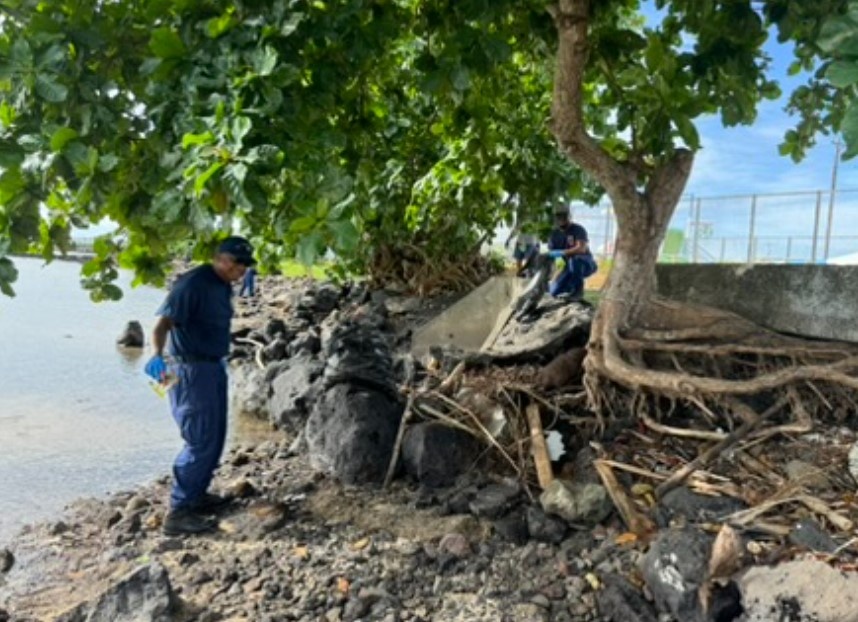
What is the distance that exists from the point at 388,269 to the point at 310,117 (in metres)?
7.18

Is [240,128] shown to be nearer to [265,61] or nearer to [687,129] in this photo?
[265,61]

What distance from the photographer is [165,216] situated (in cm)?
253

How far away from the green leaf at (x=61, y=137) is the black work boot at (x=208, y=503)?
7.33 feet

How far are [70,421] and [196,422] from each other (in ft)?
11.5

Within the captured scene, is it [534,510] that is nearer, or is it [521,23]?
[534,510]

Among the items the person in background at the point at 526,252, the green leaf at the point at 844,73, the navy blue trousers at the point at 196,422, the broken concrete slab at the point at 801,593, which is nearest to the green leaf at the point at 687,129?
the broken concrete slab at the point at 801,593

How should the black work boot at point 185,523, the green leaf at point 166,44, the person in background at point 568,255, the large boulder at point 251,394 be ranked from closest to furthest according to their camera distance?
1. the green leaf at point 166,44
2. the black work boot at point 185,523
3. the large boulder at point 251,394
4. the person in background at point 568,255

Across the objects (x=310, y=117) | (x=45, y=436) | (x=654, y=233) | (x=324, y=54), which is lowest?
(x=45, y=436)

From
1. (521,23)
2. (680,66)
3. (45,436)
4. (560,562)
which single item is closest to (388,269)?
(45,436)

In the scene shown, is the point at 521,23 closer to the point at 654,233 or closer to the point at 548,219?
the point at 654,233

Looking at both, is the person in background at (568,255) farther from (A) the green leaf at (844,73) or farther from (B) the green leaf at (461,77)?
(A) the green leaf at (844,73)

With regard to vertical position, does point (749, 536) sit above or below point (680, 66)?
below

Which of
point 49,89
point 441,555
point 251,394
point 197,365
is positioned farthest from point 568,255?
point 49,89

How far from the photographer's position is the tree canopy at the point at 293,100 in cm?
252
